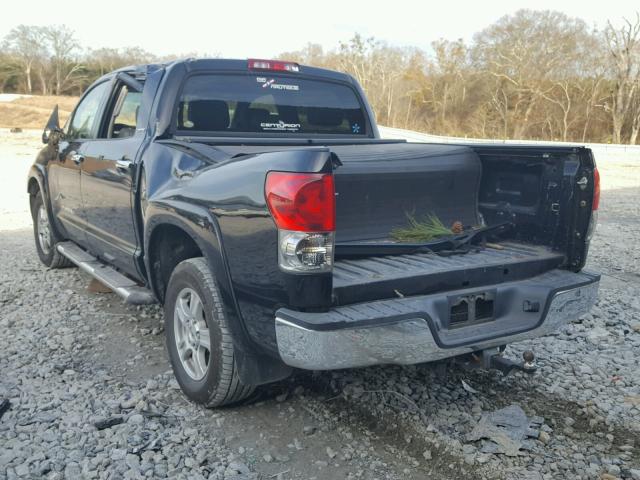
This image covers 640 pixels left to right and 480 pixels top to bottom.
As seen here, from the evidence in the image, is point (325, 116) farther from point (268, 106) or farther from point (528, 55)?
point (528, 55)

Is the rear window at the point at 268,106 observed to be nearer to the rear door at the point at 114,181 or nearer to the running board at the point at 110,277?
the rear door at the point at 114,181

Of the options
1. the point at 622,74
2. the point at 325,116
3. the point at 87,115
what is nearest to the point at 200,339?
the point at 325,116

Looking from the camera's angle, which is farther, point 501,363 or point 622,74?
point 622,74

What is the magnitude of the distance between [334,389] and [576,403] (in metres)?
1.46

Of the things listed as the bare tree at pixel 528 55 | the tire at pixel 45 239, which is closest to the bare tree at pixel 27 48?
the bare tree at pixel 528 55

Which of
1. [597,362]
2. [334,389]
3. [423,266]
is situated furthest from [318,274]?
[597,362]

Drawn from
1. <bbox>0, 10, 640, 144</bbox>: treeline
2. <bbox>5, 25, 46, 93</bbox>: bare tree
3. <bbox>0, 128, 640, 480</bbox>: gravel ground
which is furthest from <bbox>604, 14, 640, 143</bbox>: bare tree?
<bbox>5, 25, 46, 93</bbox>: bare tree

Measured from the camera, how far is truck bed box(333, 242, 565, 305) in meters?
3.00

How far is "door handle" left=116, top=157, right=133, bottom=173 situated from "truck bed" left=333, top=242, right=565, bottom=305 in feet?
5.68

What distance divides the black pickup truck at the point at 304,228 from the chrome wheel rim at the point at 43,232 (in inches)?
60.5

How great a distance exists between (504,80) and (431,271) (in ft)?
131

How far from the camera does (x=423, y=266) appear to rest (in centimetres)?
331

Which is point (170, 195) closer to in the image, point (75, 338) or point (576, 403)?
point (75, 338)

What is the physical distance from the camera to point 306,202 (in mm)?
2736
